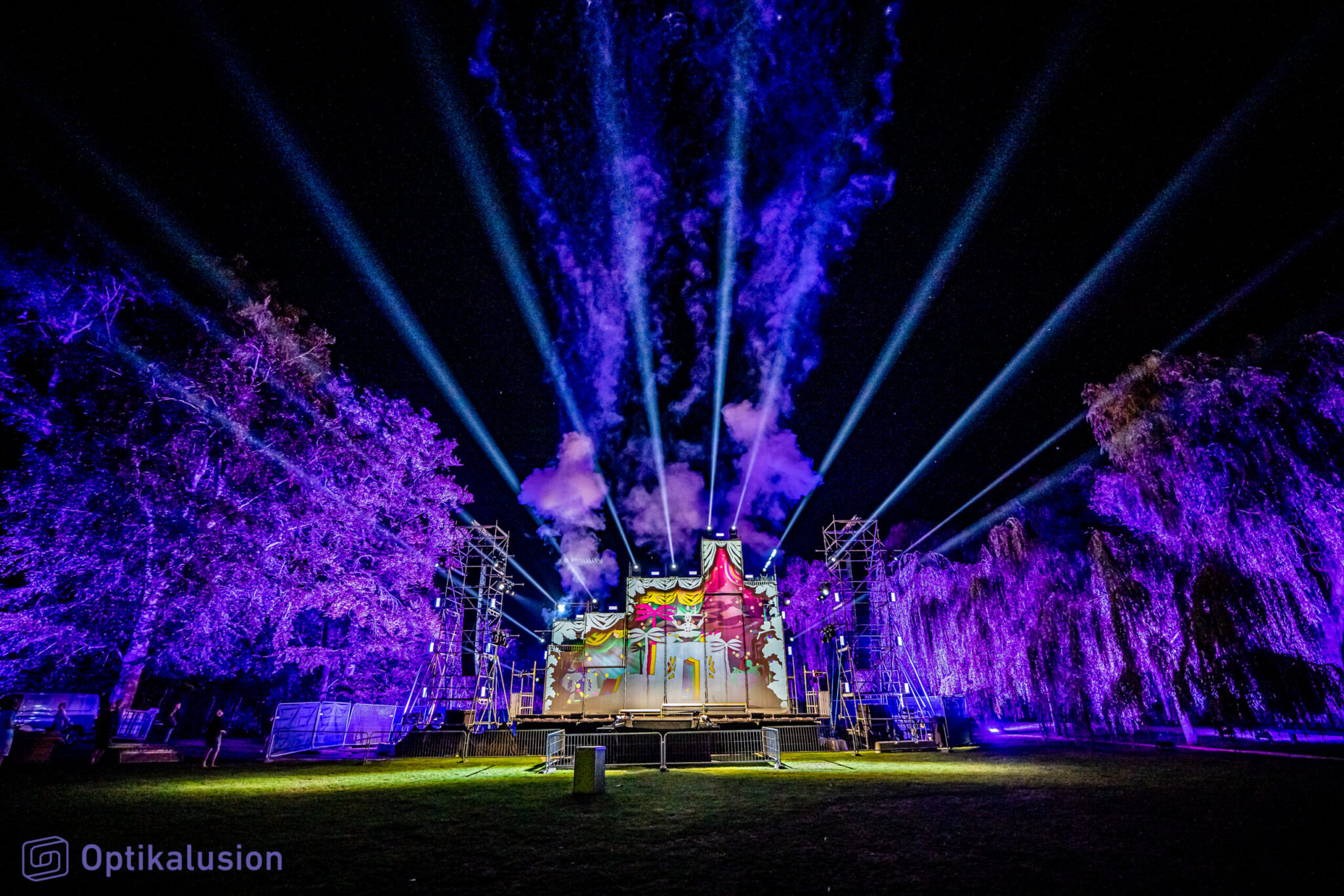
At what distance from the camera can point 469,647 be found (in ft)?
82.1

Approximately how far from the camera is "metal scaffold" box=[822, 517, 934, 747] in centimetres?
2011

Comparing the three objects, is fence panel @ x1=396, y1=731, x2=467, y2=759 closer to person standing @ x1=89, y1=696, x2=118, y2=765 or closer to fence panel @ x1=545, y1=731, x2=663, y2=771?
fence panel @ x1=545, y1=731, x2=663, y2=771

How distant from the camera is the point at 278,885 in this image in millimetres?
3766

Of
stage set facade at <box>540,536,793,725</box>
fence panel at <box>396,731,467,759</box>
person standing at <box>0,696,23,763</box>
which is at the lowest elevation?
fence panel at <box>396,731,467,759</box>

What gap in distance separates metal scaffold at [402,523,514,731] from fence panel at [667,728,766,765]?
27.9 ft

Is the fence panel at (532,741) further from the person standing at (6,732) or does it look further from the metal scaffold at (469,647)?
the person standing at (6,732)

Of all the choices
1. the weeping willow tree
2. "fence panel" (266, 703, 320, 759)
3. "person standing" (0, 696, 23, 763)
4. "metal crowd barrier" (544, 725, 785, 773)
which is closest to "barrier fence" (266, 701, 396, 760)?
"fence panel" (266, 703, 320, 759)

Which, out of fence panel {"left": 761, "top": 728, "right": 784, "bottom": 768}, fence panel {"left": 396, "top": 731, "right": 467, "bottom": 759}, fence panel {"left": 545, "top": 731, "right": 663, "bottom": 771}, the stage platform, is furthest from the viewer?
fence panel {"left": 396, "top": 731, "right": 467, "bottom": 759}

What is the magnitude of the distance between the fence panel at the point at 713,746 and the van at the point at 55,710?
21.2 metres

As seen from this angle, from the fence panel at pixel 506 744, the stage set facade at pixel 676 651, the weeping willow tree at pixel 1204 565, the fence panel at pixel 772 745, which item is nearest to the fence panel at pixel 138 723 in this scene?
the fence panel at pixel 506 744

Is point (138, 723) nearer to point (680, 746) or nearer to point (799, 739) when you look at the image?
point (680, 746)

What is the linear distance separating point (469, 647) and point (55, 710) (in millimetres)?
15728

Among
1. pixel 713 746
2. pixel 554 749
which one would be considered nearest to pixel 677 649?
pixel 713 746

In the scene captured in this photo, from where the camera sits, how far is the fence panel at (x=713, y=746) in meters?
16.1
